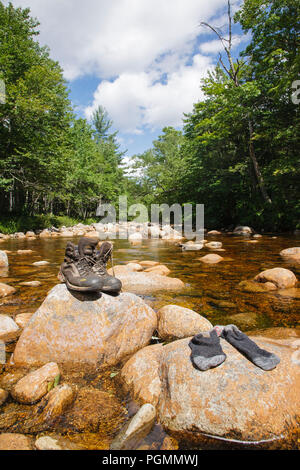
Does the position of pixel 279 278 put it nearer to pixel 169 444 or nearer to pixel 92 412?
pixel 169 444

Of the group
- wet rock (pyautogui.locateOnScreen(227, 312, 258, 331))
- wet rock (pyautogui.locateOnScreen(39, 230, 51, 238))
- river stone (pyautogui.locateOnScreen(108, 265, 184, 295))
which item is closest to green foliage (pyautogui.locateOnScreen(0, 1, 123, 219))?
wet rock (pyautogui.locateOnScreen(39, 230, 51, 238))

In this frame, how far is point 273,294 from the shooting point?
16.0 ft

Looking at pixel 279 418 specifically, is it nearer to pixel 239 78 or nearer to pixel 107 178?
pixel 239 78

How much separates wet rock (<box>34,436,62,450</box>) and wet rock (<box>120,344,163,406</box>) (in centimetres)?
74

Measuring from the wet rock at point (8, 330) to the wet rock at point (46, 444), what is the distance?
1.78m

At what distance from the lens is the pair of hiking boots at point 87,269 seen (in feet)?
9.43

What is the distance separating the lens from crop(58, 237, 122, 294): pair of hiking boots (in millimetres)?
2875

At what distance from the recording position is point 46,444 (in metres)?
1.60

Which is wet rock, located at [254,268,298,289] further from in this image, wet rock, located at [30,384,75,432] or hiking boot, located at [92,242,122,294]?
wet rock, located at [30,384,75,432]

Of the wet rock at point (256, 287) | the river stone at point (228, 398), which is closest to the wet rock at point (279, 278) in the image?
the wet rock at point (256, 287)

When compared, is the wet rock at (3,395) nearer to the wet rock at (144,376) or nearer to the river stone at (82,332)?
the river stone at (82,332)

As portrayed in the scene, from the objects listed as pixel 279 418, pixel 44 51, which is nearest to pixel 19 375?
pixel 279 418

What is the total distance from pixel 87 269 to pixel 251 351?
2.22 meters

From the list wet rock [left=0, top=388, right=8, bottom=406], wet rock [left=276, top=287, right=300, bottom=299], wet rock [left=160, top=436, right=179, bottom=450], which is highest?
wet rock [left=0, top=388, right=8, bottom=406]
